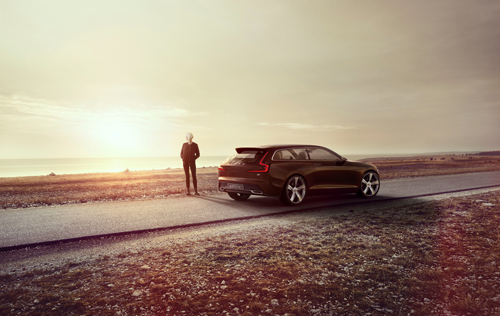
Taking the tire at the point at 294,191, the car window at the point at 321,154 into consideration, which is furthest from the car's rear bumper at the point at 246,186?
the car window at the point at 321,154

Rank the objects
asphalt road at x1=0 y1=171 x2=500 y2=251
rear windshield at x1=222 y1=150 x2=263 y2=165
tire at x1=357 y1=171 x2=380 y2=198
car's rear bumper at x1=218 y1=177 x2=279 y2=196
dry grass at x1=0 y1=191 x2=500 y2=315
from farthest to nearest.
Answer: tire at x1=357 y1=171 x2=380 y2=198 → rear windshield at x1=222 y1=150 x2=263 y2=165 → car's rear bumper at x1=218 y1=177 x2=279 y2=196 → asphalt road at x1=0 y1=171 x2=500 y2=251 → dry grass at x1=0 y1=191 x2=500 y2=315

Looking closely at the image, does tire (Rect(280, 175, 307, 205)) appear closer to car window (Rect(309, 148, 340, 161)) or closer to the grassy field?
car window (Rect(309, 148, 340, 161))

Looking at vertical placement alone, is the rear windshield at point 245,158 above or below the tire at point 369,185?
above

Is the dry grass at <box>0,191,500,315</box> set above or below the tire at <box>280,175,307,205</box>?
below

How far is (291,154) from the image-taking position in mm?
9289

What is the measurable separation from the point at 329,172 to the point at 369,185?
6.08ft

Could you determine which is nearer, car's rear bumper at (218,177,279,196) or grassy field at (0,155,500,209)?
car's rear bumper at (218,177,279,196)

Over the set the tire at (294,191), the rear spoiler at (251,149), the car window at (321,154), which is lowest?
the tire at (294,191)

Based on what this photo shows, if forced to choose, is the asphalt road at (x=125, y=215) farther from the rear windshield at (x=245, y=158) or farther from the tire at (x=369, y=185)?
the rear windshield at (x=245, y=158)

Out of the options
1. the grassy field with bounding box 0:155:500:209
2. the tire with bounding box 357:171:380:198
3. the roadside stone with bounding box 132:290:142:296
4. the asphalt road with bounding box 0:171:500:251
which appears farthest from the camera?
the grassy field with bounding box 0:155:500:209

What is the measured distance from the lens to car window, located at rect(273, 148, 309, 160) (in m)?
8.99

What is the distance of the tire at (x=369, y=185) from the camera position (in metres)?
10.5

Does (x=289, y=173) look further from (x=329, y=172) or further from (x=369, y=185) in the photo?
(x=369, y=185)

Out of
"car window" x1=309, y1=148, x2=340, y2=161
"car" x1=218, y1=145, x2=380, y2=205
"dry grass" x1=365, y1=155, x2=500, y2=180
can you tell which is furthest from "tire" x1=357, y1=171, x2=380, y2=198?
"dry grass" x1=365, y1=155, x2=500, y2=180
